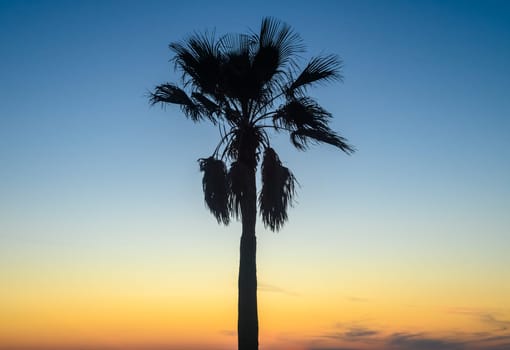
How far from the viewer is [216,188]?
19734mm

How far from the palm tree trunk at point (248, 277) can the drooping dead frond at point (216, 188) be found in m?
0.51

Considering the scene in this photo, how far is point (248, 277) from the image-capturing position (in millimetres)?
18688

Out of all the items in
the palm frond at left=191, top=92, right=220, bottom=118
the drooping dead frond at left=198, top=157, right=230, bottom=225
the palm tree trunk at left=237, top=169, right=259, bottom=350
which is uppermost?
the palm frond at left=191, top=92, right=220, bottom=118

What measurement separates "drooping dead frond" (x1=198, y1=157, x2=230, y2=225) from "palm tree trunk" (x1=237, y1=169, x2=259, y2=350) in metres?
0.51

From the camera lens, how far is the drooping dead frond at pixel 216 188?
1956cm

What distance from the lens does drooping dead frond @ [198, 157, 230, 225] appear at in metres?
19.6

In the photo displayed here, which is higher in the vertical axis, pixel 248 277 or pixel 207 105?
pixel 207 105

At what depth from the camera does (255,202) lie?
1975 centimetres

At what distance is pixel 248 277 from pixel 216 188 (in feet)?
8.58

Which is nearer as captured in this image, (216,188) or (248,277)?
(248,277)

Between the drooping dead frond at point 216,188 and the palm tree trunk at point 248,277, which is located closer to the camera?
the palm tree trunk at point 248,277

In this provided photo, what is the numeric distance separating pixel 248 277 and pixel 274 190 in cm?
263

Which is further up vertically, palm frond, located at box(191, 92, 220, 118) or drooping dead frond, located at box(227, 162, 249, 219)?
palm frond, located at box(191, 92, 220, 118)

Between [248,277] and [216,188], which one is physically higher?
[216,188]
